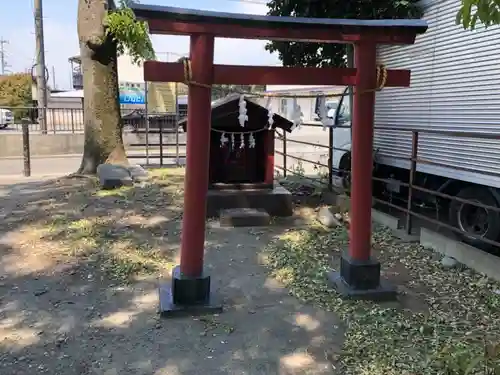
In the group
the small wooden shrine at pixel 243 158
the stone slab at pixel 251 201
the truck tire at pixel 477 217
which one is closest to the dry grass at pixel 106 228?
the stone slab at pixel 251 201

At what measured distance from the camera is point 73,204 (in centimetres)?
678

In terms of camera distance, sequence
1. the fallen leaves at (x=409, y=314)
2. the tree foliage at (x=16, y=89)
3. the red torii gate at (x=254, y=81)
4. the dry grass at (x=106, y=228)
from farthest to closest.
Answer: the tree foliage at (x=16, y=89)
the dry grass at (x=106, y=228)
the red torii gate at (x=254, y=81)
the fallen leaves at (x=409, y=314)

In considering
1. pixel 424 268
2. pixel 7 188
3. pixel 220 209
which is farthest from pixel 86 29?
pixel 424 268

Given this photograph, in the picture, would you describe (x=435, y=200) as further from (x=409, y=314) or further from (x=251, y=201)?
(x=409, y=314)

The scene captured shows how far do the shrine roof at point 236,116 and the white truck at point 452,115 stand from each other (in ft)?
5.37

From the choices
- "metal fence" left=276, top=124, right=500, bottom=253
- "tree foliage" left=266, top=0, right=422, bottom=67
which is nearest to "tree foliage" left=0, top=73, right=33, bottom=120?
"tree foliage" left=266, top=0, right=422, bottom=67

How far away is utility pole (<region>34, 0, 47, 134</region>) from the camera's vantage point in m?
15.3

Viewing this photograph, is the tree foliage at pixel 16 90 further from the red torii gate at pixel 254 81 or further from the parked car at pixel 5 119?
the red torii gate at pixel 254 81

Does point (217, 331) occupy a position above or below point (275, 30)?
below

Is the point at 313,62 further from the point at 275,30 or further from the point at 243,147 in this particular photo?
the point at 275,30

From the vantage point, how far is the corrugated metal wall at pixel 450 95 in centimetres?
509

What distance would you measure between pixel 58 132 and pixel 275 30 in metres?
15.1

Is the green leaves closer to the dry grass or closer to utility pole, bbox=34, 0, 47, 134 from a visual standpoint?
the dry grass

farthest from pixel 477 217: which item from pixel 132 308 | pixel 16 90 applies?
pixel 16 90
